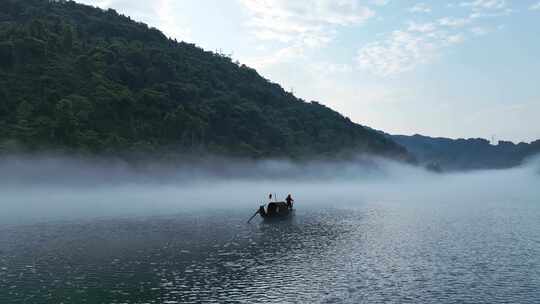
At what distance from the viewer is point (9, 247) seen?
6800cm

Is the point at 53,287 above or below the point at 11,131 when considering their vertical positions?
below

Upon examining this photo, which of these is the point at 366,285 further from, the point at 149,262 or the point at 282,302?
the point at 149,262

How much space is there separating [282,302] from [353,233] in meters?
44.6

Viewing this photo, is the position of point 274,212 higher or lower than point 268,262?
higher

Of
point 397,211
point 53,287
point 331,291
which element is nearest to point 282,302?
point 331,291

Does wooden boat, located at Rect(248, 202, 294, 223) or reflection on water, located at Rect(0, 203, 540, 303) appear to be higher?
wooden boat, located at Rect(248, 202, 294, 223)

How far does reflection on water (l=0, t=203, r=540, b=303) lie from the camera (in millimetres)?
45812

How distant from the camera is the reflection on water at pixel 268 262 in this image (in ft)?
150

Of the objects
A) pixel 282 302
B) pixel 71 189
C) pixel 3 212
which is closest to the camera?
pixel 282 302

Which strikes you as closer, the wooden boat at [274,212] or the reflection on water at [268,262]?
the reflection on water at [268,262]

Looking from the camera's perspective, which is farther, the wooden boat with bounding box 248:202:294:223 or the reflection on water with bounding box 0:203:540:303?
the wooden boat with bounding box 248:202:294:223

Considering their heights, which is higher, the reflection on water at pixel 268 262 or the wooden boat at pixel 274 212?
the wooden boat at pixel 274 212

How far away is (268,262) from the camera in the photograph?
196ft

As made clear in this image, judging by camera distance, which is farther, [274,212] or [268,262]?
[274,212]
